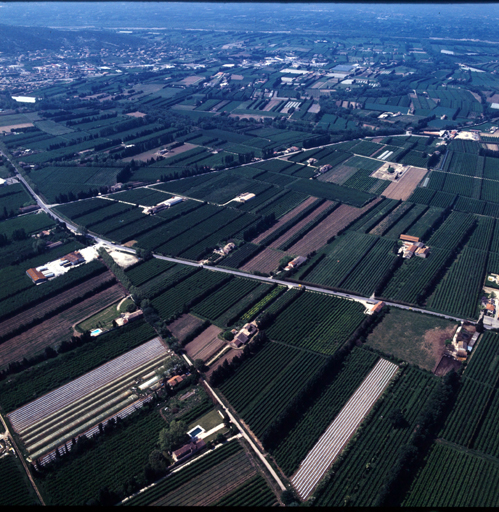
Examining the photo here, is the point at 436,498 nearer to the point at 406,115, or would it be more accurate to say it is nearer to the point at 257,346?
the point at 257,346

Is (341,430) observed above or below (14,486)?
above

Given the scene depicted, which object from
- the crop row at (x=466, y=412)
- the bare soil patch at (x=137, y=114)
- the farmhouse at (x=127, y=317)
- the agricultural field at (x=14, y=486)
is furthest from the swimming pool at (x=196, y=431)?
the bare soil patch at (x=137, y=114)

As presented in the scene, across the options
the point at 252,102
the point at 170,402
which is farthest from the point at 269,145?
the point at 170,402

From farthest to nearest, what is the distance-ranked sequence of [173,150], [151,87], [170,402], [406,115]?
[151,87] → [406,115] → [173,150] → [170,402]

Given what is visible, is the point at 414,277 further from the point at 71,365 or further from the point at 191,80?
the point at 191,80

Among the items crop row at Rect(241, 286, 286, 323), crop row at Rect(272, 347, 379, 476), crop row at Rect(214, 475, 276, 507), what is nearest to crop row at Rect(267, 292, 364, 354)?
crop row at Rect(241, 286, 286, 323)

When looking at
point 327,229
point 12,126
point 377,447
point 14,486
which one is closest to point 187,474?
point 14,486
